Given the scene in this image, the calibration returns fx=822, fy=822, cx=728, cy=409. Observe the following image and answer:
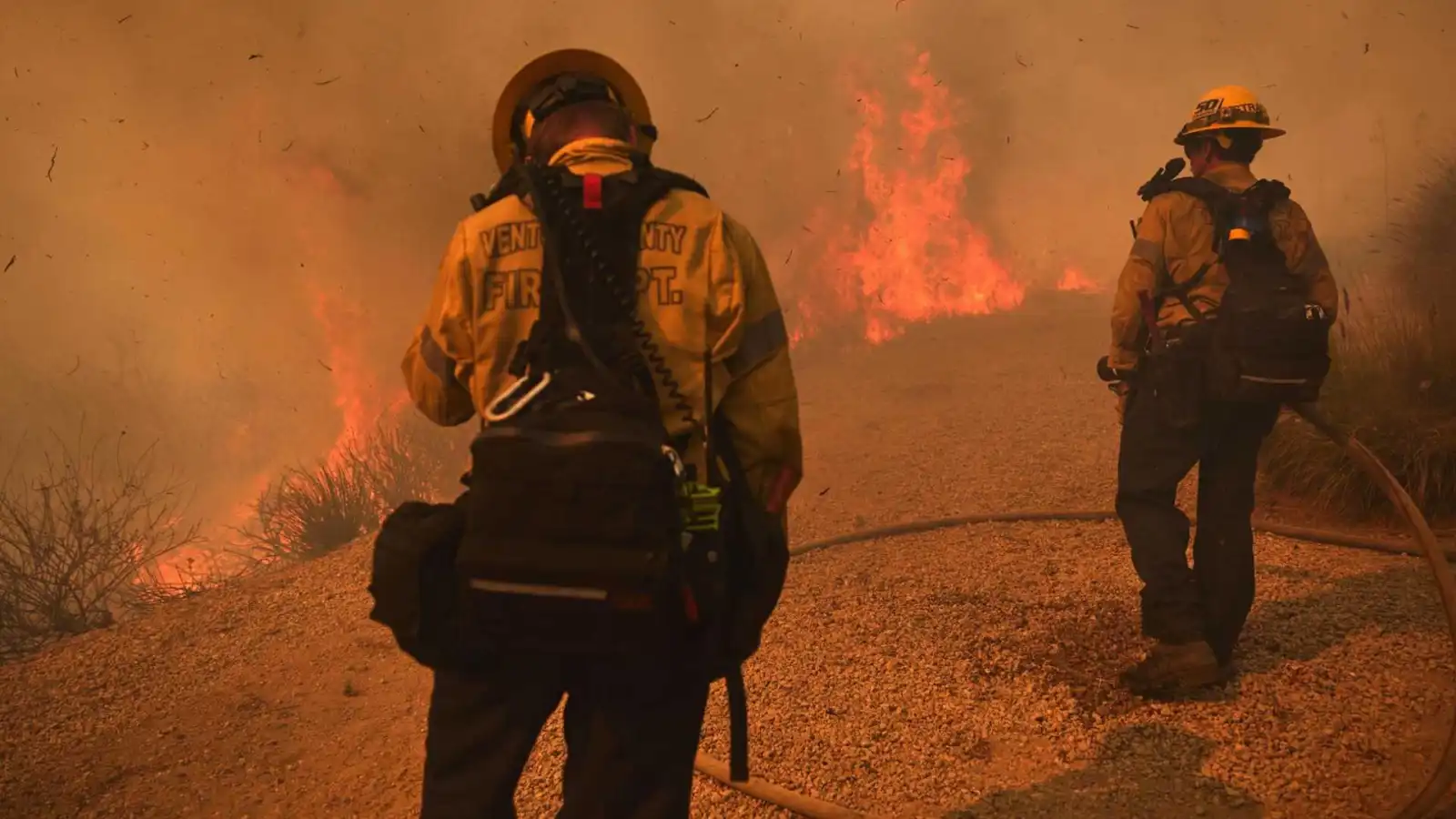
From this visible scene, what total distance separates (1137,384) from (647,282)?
8.48 ft

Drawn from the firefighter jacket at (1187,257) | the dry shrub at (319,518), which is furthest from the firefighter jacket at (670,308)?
the dry shrub at (319,518)

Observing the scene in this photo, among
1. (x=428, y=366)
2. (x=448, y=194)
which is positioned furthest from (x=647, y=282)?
(x=448, y=194)

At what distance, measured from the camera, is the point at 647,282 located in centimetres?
162

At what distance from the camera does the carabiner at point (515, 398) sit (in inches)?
56.8

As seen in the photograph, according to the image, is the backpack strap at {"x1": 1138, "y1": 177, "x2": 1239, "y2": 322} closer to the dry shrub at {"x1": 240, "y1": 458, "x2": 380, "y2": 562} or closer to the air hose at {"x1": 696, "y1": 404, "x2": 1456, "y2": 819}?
the air hose at {"x1": 696, "y1": 404, "x2": 1456, "y2": 819}

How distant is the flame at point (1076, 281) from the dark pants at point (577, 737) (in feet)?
55.0

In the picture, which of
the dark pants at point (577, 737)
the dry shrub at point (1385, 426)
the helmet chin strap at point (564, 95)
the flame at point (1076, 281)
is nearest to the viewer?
the dark pants at point (577, 737)

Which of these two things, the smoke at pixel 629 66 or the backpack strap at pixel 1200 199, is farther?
the smoke at pixel 629 66

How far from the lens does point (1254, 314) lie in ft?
10.00

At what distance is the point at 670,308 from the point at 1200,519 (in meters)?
2.83

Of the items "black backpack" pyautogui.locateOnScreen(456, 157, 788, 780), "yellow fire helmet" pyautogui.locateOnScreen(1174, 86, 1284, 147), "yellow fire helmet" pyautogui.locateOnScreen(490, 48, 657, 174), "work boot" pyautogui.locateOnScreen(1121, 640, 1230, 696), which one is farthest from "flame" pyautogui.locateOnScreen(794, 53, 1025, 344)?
"black backpack" pyautogui.locateOnScreen(456, 157, 788, 780)

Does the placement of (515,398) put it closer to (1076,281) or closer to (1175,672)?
(1175,672)

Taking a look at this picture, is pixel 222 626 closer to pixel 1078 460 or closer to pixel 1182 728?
pixel 1182 728

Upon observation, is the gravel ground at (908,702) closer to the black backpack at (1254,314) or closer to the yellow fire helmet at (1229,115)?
the black backpack at (1254,314)
